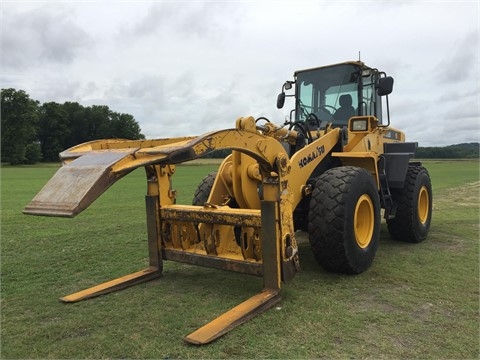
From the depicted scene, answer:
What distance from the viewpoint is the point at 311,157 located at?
555 centimetres

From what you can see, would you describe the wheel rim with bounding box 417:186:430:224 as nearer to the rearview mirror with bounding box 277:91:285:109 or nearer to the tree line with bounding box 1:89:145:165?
the rearview mirror with bounding box 277:91:285:109

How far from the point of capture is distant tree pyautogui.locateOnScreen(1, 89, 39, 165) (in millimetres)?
67438

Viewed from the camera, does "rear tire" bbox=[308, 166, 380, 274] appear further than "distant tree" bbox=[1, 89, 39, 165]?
No

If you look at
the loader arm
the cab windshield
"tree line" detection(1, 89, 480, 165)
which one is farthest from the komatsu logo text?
"tree line" detection(1, 89, 480, 165)

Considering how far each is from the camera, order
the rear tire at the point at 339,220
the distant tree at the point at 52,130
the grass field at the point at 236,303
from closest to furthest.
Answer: the grass field at the point at 236,303
the rear tire at the point at 339,220
the distant tree at the point at 52,130

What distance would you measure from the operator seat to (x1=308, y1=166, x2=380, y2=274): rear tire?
176 centimetres

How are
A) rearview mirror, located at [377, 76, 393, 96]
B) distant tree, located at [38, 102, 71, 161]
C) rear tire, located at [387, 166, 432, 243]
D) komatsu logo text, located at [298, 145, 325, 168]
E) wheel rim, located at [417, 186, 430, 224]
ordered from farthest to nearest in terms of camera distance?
distant tree, located at [38, 102, 71, 161] < wheel rim, located at [417, 186, 430, 224] < rear tire, located at [387, 166, 432, 243] < rearview mirror, located at [377, 76, 393, 96] < komatsu logo text, located at [298, 145, 325, 168]

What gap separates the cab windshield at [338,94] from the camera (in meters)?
7.08

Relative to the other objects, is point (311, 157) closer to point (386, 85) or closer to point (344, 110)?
point (344, 110)

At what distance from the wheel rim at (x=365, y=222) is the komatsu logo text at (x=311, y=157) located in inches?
32.7

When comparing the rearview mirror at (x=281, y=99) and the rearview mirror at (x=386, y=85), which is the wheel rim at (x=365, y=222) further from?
the rearview mirror at (x=281, y=99)

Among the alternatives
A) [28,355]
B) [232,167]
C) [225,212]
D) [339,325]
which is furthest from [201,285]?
[28,355]

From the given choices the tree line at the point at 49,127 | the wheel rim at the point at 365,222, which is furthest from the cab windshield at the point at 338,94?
the tree line at the point at 49,127

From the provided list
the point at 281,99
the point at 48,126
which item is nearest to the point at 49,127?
the point at 48,126
